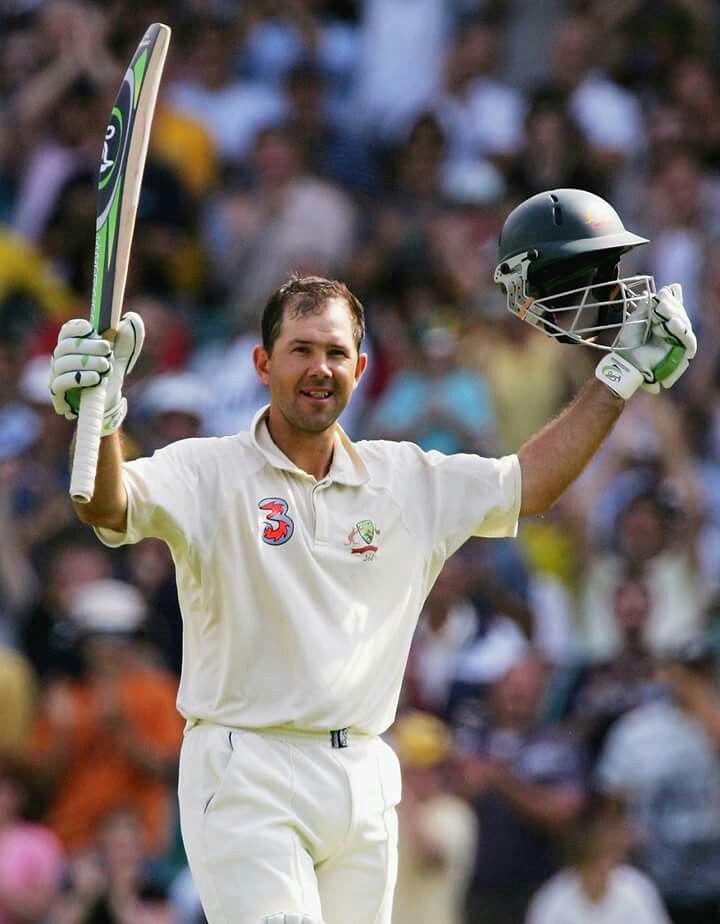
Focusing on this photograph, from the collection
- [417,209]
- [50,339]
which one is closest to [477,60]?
[417,209]

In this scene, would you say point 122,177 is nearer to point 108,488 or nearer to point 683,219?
point 108,488

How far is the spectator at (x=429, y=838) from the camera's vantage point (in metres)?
8.28

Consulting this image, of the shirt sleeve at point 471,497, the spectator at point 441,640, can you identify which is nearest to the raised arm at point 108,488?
the shirt sleeve at point 471,497

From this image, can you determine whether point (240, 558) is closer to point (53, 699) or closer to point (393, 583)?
point (393, 583)

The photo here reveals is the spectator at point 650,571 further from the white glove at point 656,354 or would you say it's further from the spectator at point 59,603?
the white glove at point 656,354

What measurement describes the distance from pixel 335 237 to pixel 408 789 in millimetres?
3887

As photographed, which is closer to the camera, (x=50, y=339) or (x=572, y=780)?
(x=572, y=780)

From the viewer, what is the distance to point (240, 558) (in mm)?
5152

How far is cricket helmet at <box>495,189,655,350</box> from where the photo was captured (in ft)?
17.9

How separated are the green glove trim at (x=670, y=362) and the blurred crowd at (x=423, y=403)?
2301mm

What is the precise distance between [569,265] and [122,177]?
1.21 meters

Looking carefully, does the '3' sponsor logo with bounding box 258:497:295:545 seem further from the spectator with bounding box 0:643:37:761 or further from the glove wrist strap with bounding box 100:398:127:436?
the spectator with bounding box 0:643:37:761

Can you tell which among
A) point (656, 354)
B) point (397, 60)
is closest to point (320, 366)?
point (656, 354)

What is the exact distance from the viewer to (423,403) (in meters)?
9.87
